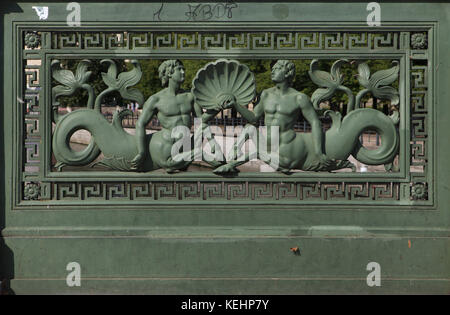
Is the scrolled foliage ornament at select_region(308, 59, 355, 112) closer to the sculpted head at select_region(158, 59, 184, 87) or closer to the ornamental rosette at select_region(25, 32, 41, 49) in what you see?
the sculpted head at select_region(158, 59, 184, 87)

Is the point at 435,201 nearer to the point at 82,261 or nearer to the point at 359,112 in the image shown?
the point at 359,112

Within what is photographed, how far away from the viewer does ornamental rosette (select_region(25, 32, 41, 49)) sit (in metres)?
5.54

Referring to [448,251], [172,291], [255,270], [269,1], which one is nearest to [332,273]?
[255,270]

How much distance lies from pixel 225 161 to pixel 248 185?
0.35 metres

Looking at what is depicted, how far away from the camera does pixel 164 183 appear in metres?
5.66

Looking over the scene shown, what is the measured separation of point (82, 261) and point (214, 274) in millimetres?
1368

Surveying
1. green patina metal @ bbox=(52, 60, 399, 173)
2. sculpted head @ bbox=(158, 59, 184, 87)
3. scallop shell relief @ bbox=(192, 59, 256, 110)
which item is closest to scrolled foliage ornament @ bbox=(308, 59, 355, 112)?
green patina metal @ bbox=(52, 60, 399, 173)

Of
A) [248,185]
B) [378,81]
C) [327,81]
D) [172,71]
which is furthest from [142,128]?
[378,81]

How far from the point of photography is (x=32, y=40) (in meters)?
5.55

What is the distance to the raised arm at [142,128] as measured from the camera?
5.56 metres

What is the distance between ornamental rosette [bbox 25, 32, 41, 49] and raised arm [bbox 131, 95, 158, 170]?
1.28m

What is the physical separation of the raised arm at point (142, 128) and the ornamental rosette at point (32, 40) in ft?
4.21

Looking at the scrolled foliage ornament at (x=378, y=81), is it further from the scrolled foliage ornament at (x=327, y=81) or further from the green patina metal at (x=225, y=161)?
the scrolled foliage ornament at (x=327, y=81)

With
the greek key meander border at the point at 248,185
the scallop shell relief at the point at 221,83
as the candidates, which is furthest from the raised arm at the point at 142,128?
the scallop shell relief at the point at 221,83
